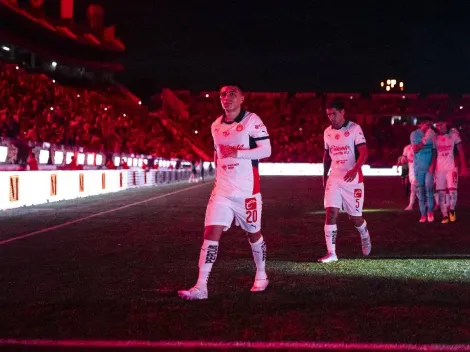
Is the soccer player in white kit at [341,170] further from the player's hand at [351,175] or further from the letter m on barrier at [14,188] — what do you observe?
the letter m on barrier at [14,188]

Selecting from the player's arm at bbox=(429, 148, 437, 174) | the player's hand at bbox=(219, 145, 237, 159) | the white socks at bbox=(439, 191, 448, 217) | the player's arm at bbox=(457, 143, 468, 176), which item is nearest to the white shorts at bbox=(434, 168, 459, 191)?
the white socks at bbox=(439, 191, 448, 217)

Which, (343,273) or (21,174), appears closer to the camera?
(343,273)

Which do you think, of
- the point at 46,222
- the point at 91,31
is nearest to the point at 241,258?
the point at 46,222

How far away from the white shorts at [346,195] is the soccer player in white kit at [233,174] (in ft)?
9.72

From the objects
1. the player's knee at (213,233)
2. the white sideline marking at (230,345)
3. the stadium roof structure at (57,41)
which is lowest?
the white sideline marking at (230,345)

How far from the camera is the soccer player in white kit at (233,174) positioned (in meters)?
6.86

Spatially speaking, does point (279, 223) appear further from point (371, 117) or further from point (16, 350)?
point (371, 117)

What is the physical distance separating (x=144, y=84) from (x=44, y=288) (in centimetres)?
11855

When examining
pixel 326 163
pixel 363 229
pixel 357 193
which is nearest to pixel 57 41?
pixel 326 163

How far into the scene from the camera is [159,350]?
15.9ft

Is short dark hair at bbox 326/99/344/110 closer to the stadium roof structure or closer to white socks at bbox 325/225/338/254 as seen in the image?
white socks at bbox 325/225/338/254

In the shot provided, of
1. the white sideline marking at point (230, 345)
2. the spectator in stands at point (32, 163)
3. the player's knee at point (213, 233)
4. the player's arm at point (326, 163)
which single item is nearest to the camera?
the white sideline marking at point (230, 345)

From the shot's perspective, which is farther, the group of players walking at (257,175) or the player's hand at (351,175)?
the player's hand at (351,175)

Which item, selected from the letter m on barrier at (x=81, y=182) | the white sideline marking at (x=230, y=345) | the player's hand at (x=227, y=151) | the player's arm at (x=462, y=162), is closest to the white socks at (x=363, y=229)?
the player's hand at (x=227, y=151)
